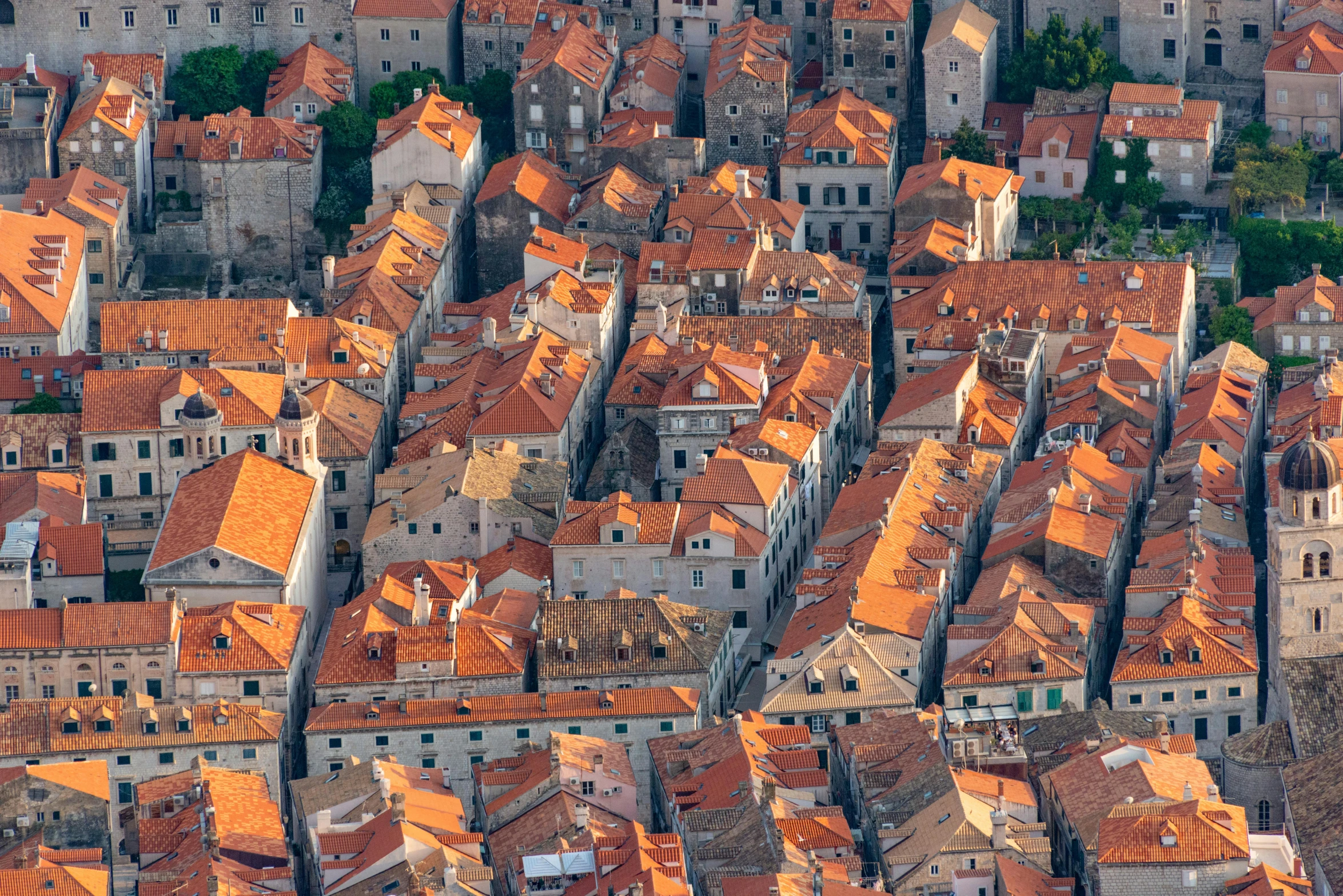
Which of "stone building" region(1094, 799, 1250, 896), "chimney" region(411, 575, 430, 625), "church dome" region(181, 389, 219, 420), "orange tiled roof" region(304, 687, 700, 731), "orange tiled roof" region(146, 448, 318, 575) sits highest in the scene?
"church dome" region(181, 389, 219, 420)

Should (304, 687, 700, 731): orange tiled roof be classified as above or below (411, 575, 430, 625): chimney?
below

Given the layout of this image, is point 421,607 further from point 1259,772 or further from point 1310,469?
point 1310,469

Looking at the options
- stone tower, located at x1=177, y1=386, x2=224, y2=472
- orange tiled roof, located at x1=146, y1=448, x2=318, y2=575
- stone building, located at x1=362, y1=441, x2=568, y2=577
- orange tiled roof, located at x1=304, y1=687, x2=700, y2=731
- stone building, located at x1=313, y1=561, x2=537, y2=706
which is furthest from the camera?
stone tower, located at x1=177, y1=386, x2=224, y2=472

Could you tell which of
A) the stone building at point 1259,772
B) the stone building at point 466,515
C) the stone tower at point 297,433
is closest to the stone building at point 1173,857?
the stone building at point 1259,772

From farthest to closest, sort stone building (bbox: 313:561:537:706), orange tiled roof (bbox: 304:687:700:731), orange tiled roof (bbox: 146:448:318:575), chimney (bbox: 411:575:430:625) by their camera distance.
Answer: orange tiled roof (bbox: 146:448:318:575)
chimney (bbox: 411:575:430:625)
stone building (bbox: 313:561:537:706)
orange tiled roof (bbox: 304:687:700:731)

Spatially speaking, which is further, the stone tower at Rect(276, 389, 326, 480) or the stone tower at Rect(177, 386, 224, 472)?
the stone tower at Rect(177, 386, 224, 472)

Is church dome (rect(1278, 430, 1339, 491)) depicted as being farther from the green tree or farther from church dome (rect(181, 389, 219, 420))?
the green tree

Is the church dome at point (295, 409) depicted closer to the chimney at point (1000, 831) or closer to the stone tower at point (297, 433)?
the stone tower at point (297, 433)

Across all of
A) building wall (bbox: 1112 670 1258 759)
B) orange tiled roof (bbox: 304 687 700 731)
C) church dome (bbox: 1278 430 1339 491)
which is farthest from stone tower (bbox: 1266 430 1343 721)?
orange tiled roof (bbox: 304 687 700 731)
